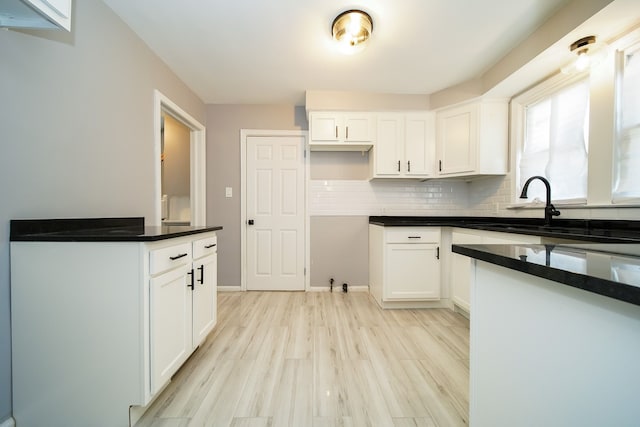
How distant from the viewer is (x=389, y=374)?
1.43m

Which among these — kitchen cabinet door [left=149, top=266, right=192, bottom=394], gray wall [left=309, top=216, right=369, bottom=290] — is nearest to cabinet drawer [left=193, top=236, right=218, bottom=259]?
kitchen cabinet door [left=149, top=266, right=192, bottom=394]

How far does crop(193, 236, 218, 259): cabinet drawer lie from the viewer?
1.52 m

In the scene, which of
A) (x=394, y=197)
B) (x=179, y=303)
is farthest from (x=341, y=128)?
(x=179, y=303)

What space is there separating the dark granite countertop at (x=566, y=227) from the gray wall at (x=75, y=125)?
224 centimetres

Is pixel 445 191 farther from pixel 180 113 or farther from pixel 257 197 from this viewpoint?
pixel 180 113

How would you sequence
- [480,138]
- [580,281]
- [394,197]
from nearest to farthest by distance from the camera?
[580,281]
[480,138]
[394,197]

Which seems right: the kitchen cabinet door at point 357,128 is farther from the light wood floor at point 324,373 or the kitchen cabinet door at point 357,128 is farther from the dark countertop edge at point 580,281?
the dark countertop edge at point 580,281

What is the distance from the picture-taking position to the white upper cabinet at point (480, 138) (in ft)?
7.73

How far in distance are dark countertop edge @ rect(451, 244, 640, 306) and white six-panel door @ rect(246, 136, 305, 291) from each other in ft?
8.03

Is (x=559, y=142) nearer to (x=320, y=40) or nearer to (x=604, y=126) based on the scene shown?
(x=604, y=126)

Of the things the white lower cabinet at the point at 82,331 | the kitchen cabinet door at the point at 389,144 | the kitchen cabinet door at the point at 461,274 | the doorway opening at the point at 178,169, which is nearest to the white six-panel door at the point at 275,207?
the doorway opening at the point at 178,169

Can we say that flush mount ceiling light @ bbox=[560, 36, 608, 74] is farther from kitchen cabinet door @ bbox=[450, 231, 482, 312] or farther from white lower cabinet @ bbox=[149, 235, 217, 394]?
white lower cabinet @ bbox=[149, 235, 217, 394]

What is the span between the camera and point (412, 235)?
238cm

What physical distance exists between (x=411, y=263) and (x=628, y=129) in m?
1.71
